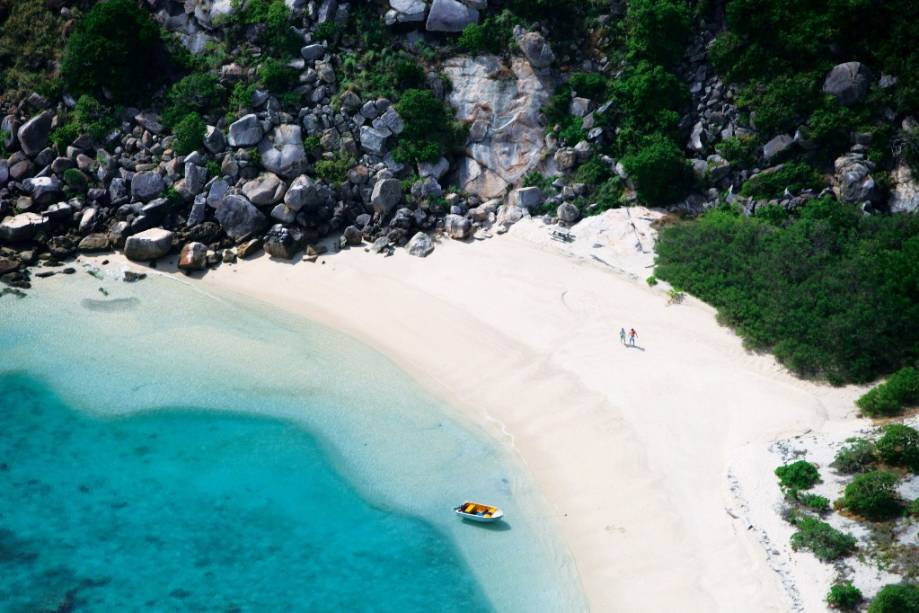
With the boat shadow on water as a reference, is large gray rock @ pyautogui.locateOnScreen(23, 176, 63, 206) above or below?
A: above

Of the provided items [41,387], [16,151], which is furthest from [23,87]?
[41,387]

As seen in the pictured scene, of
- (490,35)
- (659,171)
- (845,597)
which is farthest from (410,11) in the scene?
(845,597)

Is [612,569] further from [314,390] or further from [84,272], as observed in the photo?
[84,272]

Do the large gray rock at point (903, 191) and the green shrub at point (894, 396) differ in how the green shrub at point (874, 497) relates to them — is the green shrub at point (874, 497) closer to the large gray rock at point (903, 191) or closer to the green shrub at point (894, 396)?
the green shrub at point (894, 396)

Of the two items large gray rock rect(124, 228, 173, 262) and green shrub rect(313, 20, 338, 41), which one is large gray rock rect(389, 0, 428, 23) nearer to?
green shrub rect(313, 20, 338, 41)

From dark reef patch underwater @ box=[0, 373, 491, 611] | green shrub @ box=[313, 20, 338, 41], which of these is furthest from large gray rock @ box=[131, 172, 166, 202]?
dark reef patch underwater @ box=[0, 373, 491, 611]
